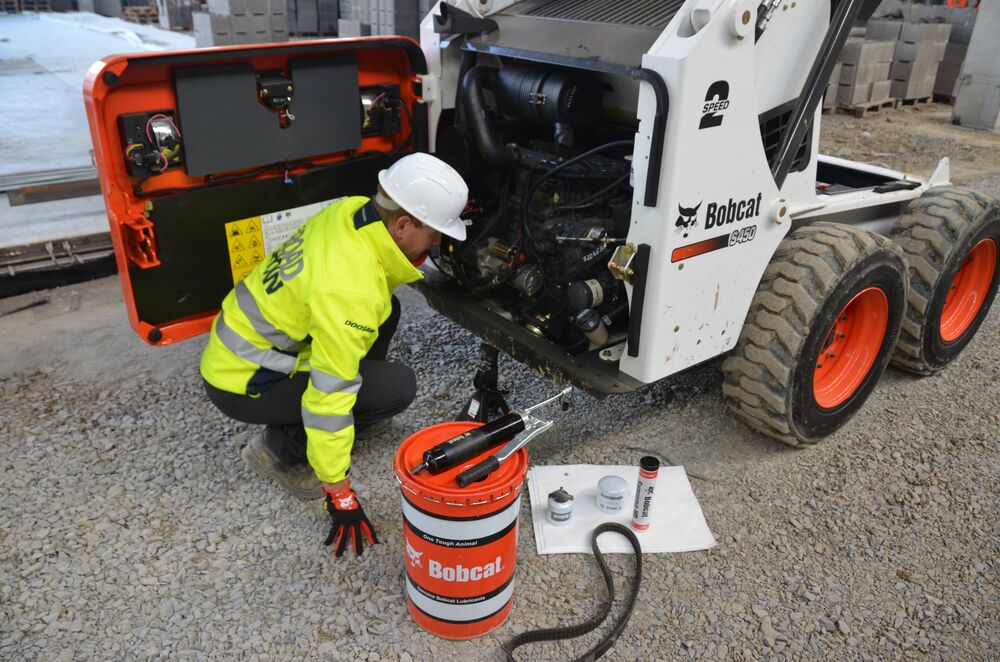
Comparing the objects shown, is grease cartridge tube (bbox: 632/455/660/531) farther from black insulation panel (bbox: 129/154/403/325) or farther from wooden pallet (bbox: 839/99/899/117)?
wooden pallet (bbox: 839/99/899/117)

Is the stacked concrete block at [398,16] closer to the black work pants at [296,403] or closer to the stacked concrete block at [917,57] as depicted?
the black work pants at [296,403]

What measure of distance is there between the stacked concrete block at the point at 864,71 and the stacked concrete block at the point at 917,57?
45cm

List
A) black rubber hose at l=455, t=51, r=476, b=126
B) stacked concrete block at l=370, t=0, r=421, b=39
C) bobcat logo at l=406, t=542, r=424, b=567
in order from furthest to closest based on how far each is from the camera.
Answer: stacked concrete block at l=370, t=0, r=421, b=39, black rubber hose at l=455, t=51, r=476, b=126, bobcat logo at l=406, t=542, r=424, b=567

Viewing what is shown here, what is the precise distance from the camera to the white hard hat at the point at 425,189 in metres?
2.74

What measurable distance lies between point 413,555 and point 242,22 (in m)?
8.75

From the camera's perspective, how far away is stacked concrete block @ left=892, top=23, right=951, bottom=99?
11648 mm

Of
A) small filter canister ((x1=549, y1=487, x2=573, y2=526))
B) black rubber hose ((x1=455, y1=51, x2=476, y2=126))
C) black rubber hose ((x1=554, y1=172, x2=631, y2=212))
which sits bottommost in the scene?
small filter canister ((x1=549, y1=487, x2=573, y2=526))

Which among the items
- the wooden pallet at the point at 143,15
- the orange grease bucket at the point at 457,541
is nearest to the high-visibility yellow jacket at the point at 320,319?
the orange grease bucket at the point at 457,541

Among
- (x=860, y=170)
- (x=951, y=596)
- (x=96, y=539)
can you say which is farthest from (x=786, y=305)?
(x=96, y=539)

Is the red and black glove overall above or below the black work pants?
below

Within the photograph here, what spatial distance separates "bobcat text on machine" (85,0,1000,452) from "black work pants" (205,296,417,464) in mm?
460

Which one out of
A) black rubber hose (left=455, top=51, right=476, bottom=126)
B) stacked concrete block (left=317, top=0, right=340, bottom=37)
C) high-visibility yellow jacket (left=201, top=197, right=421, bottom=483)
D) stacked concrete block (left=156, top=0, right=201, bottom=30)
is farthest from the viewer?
stacked concrete block (left=156, top=0, right=201, bottom=30)

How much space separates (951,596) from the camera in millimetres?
2797

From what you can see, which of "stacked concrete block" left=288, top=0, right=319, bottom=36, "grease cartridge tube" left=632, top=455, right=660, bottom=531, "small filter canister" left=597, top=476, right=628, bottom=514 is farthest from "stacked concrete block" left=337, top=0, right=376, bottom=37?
"grease cartridge tube" left=632, top=455, right=660, bottom=531
